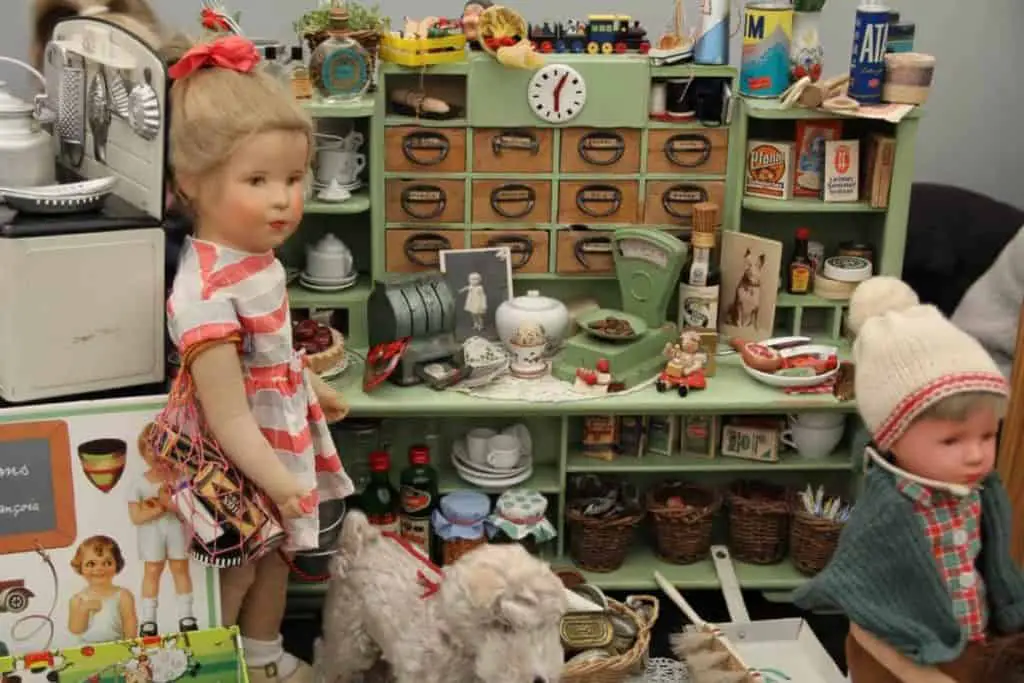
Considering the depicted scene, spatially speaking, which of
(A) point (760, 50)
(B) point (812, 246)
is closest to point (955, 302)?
(B) point (812, 246)

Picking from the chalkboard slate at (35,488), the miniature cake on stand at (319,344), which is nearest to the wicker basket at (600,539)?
the miniature cake on stand at (319,344)

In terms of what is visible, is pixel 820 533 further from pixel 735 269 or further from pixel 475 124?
pixel 475 124

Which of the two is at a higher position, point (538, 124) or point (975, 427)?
point (538, 124)

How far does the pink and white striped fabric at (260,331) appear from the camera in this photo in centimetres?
192

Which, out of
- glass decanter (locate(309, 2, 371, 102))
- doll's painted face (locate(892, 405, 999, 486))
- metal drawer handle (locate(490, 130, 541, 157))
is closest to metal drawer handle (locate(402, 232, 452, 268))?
metal drawer handle (locate(490, 130, 541, 157))

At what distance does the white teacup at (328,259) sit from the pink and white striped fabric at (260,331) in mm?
561

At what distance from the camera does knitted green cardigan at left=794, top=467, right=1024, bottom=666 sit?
1.84 metres

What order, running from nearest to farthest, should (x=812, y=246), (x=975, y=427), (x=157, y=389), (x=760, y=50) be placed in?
(x=975, y=427) < (x=157, y=389) < (x=760, y=50) < (x=812, y=246)

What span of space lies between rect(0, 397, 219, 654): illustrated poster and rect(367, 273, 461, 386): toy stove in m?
0.60

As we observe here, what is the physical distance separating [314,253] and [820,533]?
47.9 inches

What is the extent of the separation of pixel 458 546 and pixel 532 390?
1.16 feet

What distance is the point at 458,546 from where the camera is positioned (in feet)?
8.52

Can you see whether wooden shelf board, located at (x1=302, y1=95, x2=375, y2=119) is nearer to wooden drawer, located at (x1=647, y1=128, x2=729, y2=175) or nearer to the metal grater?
the metal grater

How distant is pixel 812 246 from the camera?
112 inches
